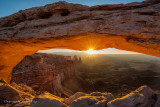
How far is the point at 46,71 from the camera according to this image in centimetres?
1282

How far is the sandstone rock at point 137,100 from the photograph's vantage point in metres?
2.13

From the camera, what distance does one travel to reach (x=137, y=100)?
2242mm

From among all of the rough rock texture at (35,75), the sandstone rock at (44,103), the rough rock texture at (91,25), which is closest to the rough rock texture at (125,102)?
the sandstone rock at (44,103)

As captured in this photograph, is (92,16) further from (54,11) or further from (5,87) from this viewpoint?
(5,87)

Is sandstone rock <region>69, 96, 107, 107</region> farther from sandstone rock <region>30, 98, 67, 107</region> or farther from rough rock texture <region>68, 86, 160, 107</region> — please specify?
sandstone rock <region>30, 98, 67, 107</region>

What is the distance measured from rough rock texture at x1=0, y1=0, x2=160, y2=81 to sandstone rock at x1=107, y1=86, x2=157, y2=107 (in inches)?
90.9

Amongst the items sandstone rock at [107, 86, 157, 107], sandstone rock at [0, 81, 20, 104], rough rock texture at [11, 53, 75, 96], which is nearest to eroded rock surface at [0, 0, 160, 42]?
sandstone rock at [107, 86, 157, 107]

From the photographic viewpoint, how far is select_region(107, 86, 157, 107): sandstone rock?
7.00 feet

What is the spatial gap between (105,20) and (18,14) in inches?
216

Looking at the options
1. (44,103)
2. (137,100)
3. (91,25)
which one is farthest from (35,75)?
(137,100)

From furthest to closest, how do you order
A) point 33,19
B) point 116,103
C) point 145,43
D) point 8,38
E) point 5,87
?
point 33,19 < point 8,38 < point 145,43 < point 5,87 < point 116,103

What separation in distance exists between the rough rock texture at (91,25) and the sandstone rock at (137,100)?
7.57 ft

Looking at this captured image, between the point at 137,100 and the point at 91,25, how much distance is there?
136 inches

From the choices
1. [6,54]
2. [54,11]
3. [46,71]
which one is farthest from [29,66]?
[54,11]
